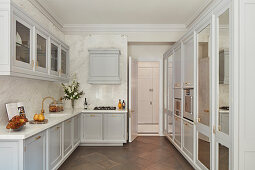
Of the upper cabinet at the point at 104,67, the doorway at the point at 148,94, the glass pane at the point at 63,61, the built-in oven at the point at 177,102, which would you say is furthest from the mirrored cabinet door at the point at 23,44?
the doorway at the point at 148,94

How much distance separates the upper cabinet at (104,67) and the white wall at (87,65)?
1.24 feet

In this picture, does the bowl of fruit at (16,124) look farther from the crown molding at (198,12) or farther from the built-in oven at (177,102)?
the crown molding at (198,12)

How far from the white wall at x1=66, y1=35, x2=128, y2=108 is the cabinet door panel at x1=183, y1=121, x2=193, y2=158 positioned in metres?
1.90

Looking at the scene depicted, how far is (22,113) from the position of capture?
2.81 metres

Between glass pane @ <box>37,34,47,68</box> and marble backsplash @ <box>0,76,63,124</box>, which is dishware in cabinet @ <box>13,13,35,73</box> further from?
marble backsplash @ <box>0,76,63,124</box>

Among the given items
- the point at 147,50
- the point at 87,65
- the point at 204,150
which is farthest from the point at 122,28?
the point at 204,150

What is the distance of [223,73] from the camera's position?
7.39 feet

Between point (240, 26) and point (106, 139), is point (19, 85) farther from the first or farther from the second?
point (240, 26)

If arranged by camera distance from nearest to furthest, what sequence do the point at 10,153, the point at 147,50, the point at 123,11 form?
the point at 10,153
the point at 123,11
the point at 147,50

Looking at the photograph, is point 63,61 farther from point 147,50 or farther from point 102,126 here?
point 147,50

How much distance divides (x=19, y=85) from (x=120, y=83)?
7.82ft

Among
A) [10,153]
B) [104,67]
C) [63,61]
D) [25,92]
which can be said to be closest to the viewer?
[10,153]

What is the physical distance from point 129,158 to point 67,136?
4.25 feet

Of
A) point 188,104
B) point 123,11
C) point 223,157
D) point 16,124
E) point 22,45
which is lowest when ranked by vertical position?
point 223,157
